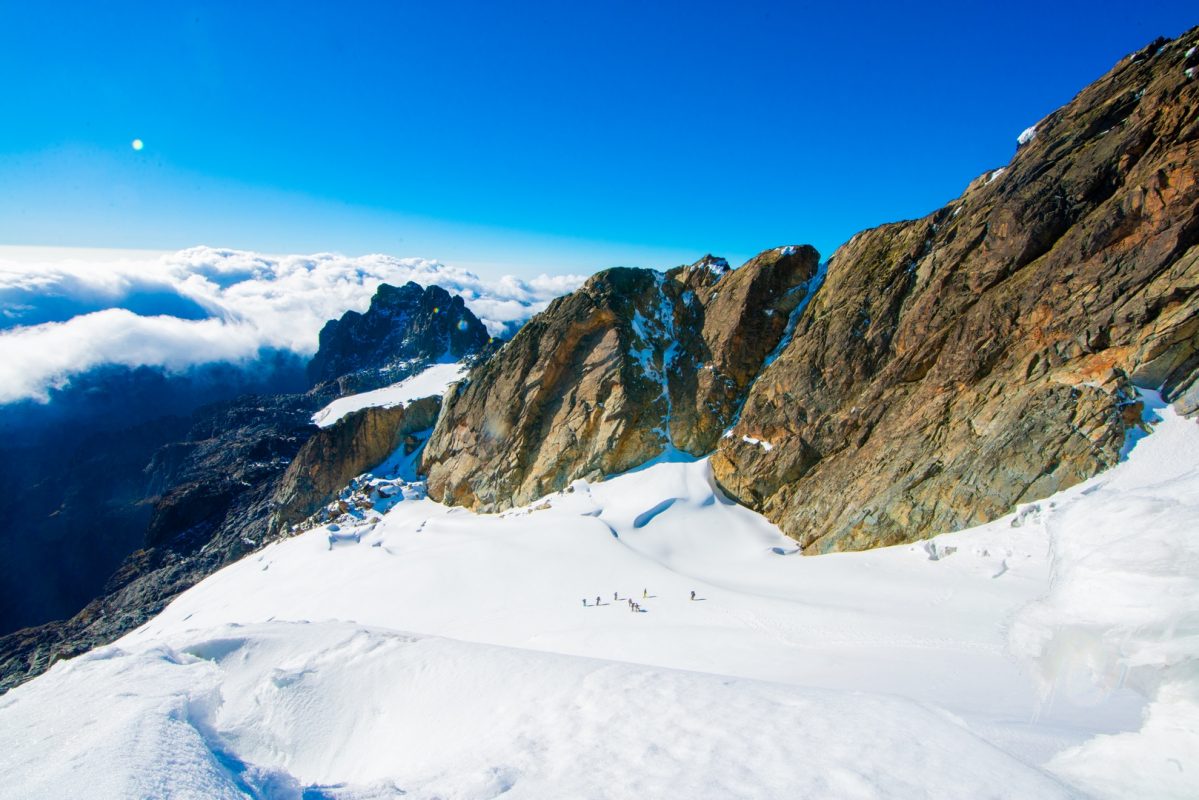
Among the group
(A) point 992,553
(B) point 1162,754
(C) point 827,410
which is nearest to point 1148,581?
(B) point 1162,754

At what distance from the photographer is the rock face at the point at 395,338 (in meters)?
116

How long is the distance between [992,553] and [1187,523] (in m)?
14.5

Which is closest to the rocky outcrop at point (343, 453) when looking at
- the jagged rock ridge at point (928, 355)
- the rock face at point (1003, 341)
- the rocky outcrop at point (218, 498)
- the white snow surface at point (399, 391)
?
the rocky outcrop at point (218, 498)

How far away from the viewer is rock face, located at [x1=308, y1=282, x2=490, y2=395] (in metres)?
116

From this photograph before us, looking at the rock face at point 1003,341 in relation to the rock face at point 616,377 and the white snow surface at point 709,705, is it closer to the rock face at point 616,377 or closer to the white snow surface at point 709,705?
the rock face at point 616,377

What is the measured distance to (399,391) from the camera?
88.7 meters

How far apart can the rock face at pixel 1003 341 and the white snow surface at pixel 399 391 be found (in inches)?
2410

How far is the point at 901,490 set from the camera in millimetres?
22406

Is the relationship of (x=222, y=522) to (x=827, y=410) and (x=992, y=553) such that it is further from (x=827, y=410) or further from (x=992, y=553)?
Result: (x=992, y=553)

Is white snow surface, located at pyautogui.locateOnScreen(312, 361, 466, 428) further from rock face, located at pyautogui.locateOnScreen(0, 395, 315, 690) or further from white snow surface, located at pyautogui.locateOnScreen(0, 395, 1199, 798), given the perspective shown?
white snow surface, located at pyautogui.locateOnScreen(0, 395, 1199, 798)

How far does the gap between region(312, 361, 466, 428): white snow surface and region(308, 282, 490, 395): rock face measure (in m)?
5.98

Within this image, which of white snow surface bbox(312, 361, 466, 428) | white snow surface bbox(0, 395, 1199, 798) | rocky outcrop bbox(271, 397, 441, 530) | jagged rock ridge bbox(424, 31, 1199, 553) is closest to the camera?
white snow surface bbox(0, 395, 1199, 798)

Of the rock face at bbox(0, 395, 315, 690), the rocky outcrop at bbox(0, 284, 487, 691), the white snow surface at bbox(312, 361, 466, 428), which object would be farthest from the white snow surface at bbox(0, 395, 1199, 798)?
the white snow surface at bbox(312, 361, 466, 428)

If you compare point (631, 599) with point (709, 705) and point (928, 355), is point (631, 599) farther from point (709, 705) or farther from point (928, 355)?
point (928, 355)
